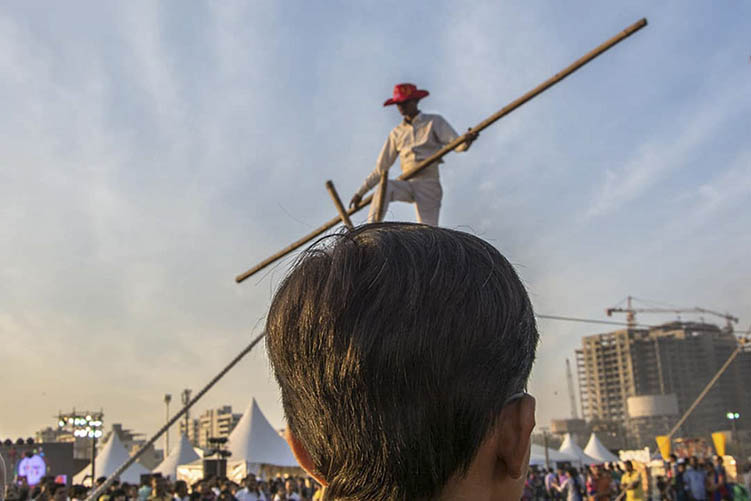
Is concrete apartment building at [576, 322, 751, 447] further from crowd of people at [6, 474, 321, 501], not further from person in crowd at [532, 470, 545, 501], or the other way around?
crowd of people at [6, 474, 321, 501]

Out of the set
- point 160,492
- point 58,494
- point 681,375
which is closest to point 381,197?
point 58,494

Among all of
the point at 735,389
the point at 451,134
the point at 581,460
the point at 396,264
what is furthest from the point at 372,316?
the point at 735,389

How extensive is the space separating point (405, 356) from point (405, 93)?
6.04 metres

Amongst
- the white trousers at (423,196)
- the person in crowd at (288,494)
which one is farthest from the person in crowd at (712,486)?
the white trousers at (423,196)

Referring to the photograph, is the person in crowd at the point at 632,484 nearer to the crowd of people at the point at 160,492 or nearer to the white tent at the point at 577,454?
the crowd of people at the point at 160,492

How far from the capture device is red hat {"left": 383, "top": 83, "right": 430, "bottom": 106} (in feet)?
22.6

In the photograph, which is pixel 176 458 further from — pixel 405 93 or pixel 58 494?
pixel 405 93

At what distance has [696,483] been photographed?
17.4m

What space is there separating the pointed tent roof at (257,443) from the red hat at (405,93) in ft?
74.2

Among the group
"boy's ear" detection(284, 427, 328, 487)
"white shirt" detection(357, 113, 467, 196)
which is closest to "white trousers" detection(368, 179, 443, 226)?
"white shirt" detection(357, 113, 467, 196)

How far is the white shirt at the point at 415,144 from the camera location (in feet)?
22.7

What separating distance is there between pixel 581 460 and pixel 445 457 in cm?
4296

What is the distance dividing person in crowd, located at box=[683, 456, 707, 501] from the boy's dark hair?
18499mm

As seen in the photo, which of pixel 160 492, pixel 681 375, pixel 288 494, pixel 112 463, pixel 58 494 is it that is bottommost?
pixel 288 494
